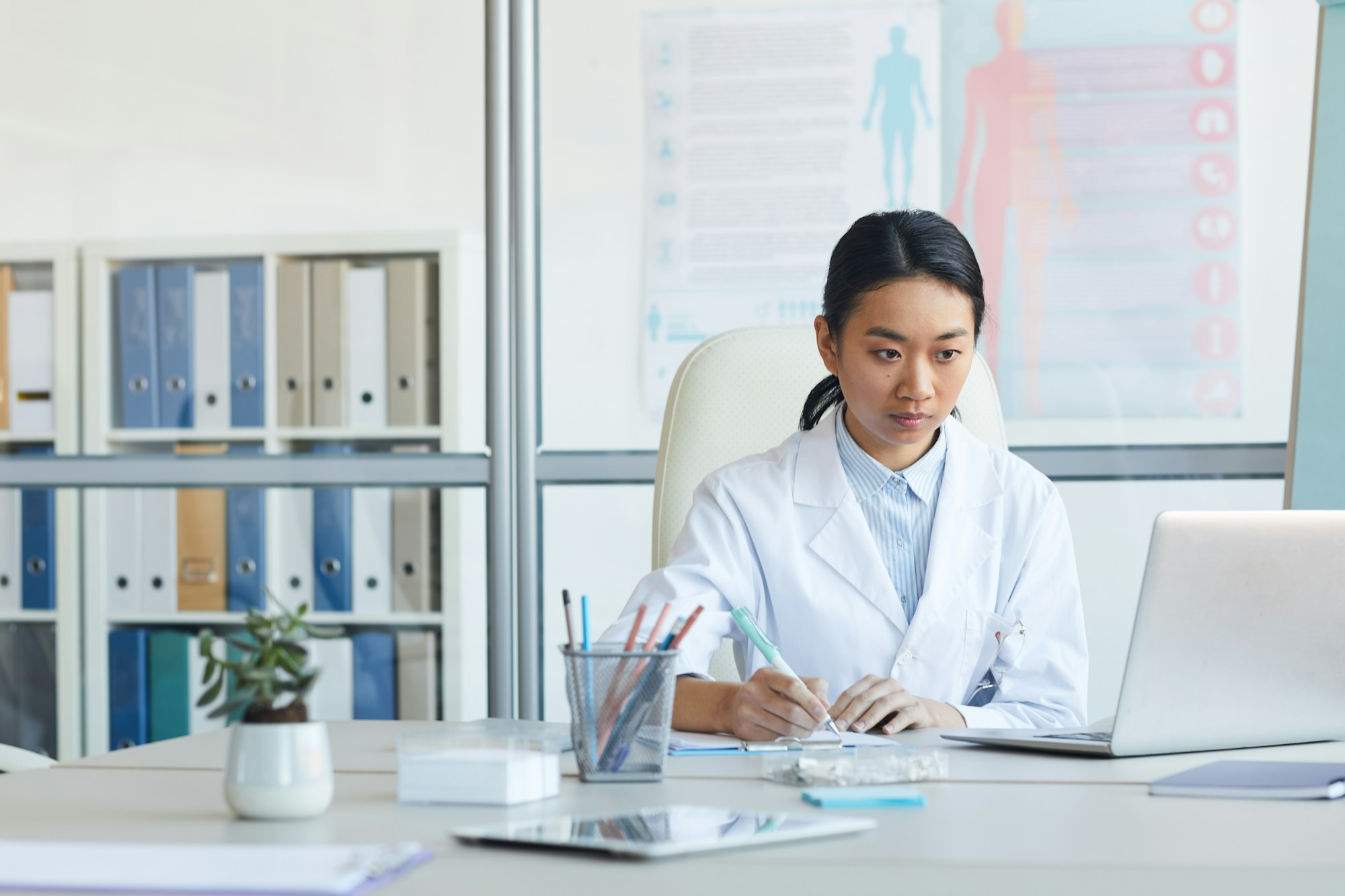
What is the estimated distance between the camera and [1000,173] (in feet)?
9.71

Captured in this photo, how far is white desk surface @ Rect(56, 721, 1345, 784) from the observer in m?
0.99

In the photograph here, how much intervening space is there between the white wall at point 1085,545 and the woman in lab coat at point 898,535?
3.75 ft

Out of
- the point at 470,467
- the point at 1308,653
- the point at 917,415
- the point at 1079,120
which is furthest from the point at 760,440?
the point at 1079,120

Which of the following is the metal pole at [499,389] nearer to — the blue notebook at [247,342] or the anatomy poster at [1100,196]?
the blue notebook at [247,342]

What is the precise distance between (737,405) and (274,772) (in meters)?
1.15

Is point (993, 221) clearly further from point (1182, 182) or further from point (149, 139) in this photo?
point (149, 139)

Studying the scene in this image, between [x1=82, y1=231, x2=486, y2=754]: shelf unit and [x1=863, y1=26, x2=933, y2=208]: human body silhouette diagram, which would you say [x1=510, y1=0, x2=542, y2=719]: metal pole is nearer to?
[x1=82, y1=231, x2=486, y2=754]: shelf unit

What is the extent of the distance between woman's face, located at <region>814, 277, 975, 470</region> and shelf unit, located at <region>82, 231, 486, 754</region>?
4.83 ft

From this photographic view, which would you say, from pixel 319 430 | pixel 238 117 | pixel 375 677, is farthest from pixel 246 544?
pixel 238 117

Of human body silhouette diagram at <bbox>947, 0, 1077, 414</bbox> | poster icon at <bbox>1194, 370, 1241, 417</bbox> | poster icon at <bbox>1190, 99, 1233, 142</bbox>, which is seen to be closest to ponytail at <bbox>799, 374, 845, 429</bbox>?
human body silhouette diagram at <bbox>947, 0, 1077, 414</bbox>

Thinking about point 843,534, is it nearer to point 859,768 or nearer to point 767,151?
point 859,768

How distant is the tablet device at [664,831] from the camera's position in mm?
709

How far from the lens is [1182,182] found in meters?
2.91

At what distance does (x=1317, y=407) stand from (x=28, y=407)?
276 cm
